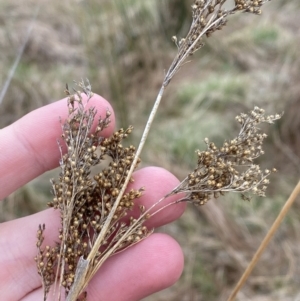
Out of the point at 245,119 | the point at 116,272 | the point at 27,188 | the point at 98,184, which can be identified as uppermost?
the point at 245,119

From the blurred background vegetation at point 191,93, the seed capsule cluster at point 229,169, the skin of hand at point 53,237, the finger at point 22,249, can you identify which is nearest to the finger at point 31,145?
the skin of hand at point 53,237

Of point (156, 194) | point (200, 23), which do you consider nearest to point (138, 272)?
point (156, 194)

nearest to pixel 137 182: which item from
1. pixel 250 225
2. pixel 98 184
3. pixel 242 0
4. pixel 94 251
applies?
pixel 98 184

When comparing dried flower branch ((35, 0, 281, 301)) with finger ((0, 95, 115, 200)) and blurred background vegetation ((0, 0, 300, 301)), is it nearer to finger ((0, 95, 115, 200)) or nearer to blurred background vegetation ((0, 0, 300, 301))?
finger ((0, 95, 115, 200))

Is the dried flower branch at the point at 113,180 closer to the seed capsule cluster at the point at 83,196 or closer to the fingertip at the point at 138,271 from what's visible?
the seed capsule cluster at the point at 83,196

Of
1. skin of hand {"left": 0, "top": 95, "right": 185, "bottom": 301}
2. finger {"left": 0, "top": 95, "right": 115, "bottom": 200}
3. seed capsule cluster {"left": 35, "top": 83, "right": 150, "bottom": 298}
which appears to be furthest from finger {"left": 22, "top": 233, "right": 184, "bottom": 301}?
finger {"left": 0, "top": 95, "right": 115, "bottom": 200}

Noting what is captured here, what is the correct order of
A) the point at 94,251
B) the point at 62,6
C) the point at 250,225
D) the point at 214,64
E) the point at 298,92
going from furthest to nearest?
the point at 62,6, the point at 214,64, the point at 298,92, the point at 250,225, the point at 94,251

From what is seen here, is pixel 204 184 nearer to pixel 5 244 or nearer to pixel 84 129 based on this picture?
pixel 84 129
